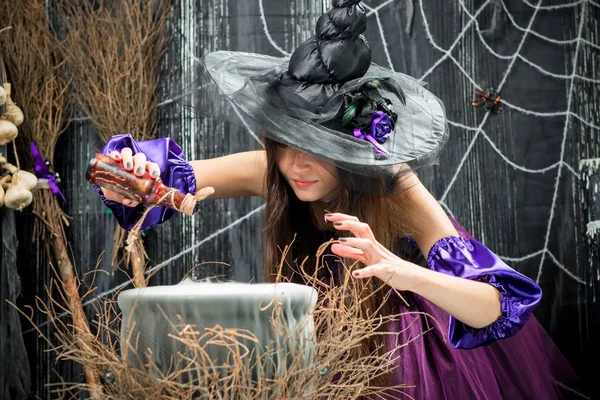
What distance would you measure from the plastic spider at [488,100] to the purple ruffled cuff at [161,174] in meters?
1.36

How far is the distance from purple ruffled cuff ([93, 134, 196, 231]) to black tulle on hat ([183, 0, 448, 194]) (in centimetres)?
29

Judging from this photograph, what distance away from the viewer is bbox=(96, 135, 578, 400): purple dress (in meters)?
1.40

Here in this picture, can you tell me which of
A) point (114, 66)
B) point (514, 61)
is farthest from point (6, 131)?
point (514, 61)

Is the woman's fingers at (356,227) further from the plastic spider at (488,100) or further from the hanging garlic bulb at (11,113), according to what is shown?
the plastic spider at (488,100)

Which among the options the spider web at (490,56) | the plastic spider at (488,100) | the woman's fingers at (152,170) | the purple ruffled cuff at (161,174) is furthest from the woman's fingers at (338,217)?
the plastic spider at (488,100)

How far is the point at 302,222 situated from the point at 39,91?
3.79ft

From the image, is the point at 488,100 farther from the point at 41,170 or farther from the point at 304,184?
the point at 41,170

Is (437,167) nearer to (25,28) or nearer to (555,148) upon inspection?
(555,148)

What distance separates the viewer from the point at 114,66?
2312mm

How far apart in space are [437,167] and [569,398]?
1067 mm

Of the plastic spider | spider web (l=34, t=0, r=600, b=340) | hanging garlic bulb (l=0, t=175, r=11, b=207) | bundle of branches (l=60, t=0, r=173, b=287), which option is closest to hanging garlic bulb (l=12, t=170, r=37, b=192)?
hanging garlic bulb (l=0, t=175, r=11, b=207)

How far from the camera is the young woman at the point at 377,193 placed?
1.32 m

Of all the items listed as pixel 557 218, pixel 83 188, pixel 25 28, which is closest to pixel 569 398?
pixel 557 218

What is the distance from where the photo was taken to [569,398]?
2.74 m
